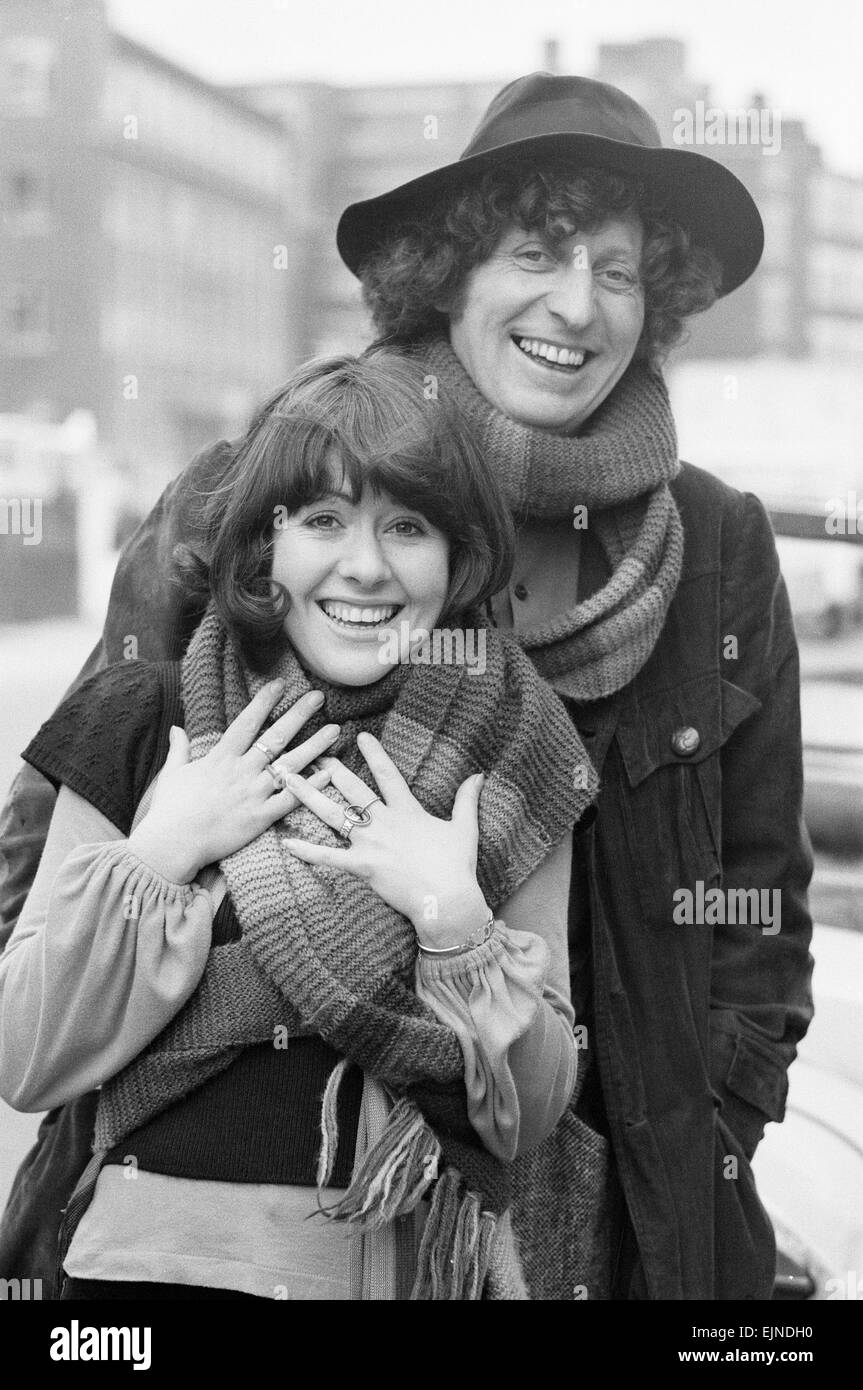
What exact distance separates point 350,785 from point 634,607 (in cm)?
49

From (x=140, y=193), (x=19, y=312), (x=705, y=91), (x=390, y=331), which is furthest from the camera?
(x=140, y=193)

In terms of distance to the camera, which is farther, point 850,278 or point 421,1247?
point 850,278

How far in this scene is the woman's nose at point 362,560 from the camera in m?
1.55

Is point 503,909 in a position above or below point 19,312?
below

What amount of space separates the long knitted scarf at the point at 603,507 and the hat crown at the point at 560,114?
0.29 meters

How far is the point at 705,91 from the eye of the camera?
2531 millimetres

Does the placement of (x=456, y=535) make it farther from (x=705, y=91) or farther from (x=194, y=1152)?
(x=705, y=91)

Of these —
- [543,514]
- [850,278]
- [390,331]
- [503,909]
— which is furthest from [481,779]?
[850,278]

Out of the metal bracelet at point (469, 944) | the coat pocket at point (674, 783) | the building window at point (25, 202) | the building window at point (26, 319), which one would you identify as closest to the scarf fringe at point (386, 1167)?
the metal bracelet at point (469, 944)

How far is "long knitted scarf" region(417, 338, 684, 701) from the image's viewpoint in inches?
73.1

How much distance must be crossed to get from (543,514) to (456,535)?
0.30 meters

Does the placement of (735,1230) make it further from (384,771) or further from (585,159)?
(585,159)

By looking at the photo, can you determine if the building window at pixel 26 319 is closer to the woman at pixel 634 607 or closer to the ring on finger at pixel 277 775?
the woman at pixel 634 607
